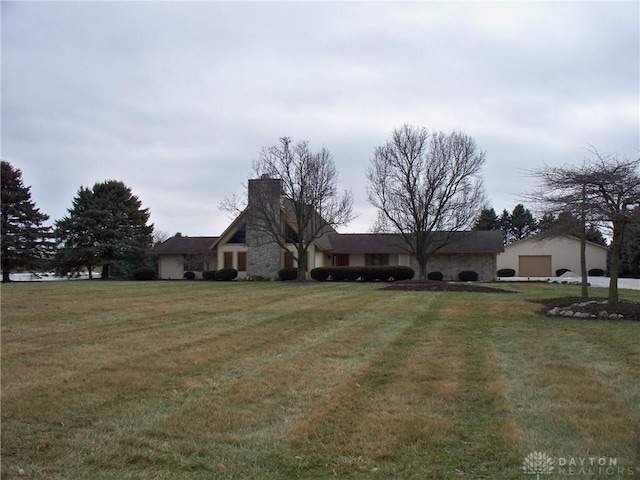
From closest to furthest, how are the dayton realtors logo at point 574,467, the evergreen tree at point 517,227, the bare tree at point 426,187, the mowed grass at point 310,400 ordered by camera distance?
the dayton realtors logo at point 574,467
the mowed grass at point 310,400
the bare tree at point 426,187
the evergreen tree at point 517,227

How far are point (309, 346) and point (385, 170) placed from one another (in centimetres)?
2315

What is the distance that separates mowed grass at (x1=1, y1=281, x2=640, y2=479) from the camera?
3.78 metres

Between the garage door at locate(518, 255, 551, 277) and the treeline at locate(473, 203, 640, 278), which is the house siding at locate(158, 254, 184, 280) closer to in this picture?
the treeline at locate(473, 203, 640, 278)

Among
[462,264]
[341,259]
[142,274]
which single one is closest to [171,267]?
[142,274]

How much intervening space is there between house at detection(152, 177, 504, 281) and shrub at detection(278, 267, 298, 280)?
100cm

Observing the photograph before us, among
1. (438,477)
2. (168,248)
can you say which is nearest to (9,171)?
(168,248)

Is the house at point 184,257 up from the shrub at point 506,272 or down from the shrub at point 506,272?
up

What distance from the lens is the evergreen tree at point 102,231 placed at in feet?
130

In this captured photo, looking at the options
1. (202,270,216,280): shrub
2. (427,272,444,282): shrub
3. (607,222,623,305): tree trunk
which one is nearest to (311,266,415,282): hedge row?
(427,272,444,282): shrub

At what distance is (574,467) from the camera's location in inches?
143

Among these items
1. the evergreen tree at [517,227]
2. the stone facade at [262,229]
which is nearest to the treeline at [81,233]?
the stone facade at [262,229]

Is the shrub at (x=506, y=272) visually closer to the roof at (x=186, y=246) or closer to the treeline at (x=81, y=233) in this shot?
the roof at (x=186, y=246)

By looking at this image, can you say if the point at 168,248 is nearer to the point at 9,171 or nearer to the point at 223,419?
the point at 9,171

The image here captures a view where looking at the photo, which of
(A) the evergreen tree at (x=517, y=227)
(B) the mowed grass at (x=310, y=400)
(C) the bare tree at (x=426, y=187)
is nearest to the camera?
(B) the mowed grass at (x=310, y=400)
